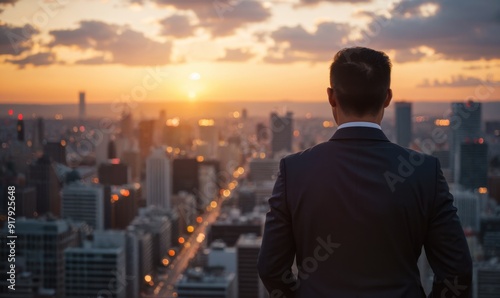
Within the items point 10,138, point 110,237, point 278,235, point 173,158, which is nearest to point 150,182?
point 173,158

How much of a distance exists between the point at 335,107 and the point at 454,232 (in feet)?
0.61

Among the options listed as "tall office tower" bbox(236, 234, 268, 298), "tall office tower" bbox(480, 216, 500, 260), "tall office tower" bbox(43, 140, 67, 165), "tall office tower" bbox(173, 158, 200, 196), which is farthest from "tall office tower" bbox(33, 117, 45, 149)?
"tall office tower" bbox(173, 158, 200, 196)

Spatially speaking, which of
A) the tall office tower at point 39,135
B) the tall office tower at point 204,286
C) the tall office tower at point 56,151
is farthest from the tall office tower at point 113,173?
the tall office tower at point 204,286

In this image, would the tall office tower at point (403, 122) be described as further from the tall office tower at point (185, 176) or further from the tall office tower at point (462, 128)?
the tall office tower at point (185, 176)

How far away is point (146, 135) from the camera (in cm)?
2200

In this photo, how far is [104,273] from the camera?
822 cm

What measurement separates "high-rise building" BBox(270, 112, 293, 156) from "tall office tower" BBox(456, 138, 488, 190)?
6.24m

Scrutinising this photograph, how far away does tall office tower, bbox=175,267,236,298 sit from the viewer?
7.78m

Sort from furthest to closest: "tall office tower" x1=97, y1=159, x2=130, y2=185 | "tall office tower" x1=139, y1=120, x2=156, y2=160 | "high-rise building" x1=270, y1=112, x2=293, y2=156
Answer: "tall office tower" x1=139, y1=120, x2=156, y2=160 → "high-rise building" x1=270, y1=112, x2=293, y2=156 → "tall office tower" x1=97, y1=159, x2=130, y2=185

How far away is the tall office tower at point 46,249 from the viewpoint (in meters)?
6.62

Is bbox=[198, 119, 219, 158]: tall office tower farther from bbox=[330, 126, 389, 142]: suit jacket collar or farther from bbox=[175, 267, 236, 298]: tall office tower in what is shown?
bbox=[330, 126, 389, 142]: suit jacket collar

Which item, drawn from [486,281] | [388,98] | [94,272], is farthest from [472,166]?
[388,98]

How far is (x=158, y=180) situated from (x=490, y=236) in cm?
928

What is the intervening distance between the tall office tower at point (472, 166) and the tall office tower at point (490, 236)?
3.61 m
